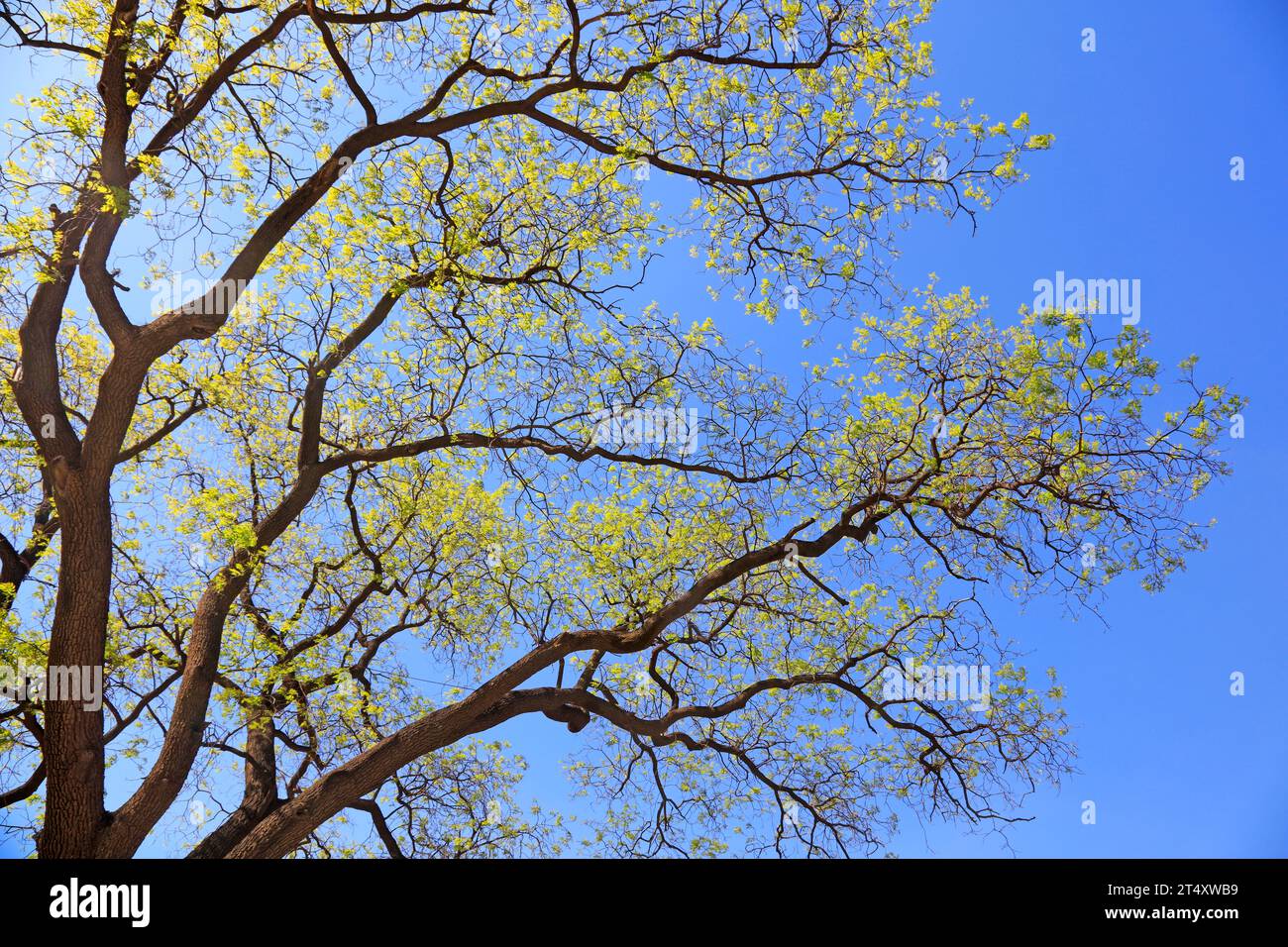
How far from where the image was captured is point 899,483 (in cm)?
766

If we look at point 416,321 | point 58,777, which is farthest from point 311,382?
point 58,777

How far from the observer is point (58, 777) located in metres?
6.35

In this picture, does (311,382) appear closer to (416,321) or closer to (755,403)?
(416,321)

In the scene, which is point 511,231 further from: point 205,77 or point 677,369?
point 205,77

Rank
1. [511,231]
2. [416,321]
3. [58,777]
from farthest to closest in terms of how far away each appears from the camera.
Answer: [416,321] < [511,231] < [58,777]
